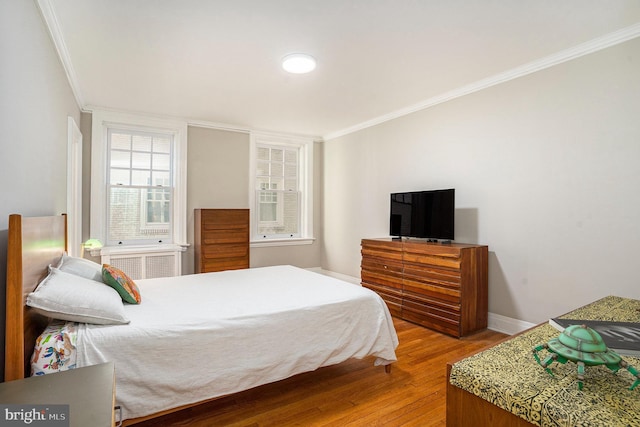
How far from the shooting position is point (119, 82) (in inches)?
140

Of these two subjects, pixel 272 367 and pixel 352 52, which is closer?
pixel 272 367

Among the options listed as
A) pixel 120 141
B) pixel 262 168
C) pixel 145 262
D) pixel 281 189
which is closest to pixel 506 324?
pixel 281 189

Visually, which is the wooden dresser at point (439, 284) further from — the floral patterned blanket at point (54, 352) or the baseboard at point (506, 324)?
the floral patterned blanket at point (54, 352)

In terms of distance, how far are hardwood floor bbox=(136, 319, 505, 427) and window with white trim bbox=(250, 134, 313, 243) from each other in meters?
3.33

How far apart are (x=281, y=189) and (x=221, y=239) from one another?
160 centimetres

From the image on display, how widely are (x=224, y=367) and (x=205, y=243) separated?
2.89 metres

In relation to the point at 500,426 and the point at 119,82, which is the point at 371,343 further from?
the point at 119,82

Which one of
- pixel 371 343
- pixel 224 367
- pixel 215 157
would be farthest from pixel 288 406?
pixel 215 157

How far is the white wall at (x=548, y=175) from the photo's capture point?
8.68 feet

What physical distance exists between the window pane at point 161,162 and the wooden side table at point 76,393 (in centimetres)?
412

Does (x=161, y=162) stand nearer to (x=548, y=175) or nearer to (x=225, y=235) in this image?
(x=225, y=235)

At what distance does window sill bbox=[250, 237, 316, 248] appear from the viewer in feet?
18.1

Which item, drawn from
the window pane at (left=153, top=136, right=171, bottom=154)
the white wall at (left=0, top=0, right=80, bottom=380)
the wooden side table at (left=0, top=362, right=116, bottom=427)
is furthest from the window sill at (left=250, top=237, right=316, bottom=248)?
the wooden side table at (left=0, top=362, right=116, bottom=427)

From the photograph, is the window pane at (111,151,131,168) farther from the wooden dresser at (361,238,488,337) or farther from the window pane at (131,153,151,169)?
the wooden dresser at (361,238,488,337)
